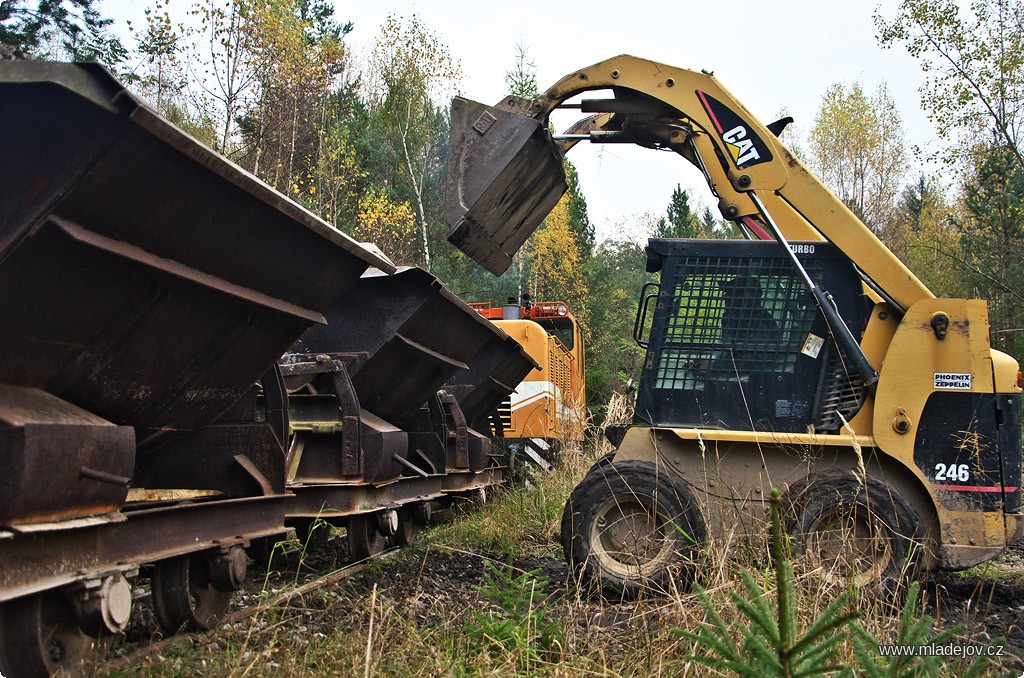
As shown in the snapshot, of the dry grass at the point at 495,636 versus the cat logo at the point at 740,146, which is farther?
the cat logo at the point at 740,146

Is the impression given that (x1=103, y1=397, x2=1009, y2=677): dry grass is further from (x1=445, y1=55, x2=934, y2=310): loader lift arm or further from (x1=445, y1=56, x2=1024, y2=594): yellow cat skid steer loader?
(x1=445, y1=55, x2=934, y2=310): loader lift arm

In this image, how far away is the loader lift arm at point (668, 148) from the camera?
620 centimetres

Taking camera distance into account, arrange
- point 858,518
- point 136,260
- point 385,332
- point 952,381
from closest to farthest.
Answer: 1. point 136,260
2. point 858,518
3. point 952,381
4. point 385,332

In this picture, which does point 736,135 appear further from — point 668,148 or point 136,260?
point 136,260

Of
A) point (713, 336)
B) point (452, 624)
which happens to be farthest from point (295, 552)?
point (713, 336)

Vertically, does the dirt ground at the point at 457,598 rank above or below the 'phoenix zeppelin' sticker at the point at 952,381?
below

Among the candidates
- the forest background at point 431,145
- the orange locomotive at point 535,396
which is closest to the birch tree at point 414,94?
the forest background at point 431,145

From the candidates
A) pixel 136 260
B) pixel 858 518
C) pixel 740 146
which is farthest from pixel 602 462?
pixel 136 260

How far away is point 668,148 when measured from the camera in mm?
6867

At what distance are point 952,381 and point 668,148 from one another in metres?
2.56

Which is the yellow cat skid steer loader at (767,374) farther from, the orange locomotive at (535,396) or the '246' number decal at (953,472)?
the orange locomotive at (535,396)

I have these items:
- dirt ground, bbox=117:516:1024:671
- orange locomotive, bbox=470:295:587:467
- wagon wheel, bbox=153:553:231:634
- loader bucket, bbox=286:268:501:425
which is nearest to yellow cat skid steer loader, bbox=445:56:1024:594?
dirt ground, bbox=117:516:1024:671

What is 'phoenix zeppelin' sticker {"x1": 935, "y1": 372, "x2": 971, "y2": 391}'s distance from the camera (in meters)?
5.75

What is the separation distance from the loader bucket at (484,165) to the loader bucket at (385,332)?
3.28ft
